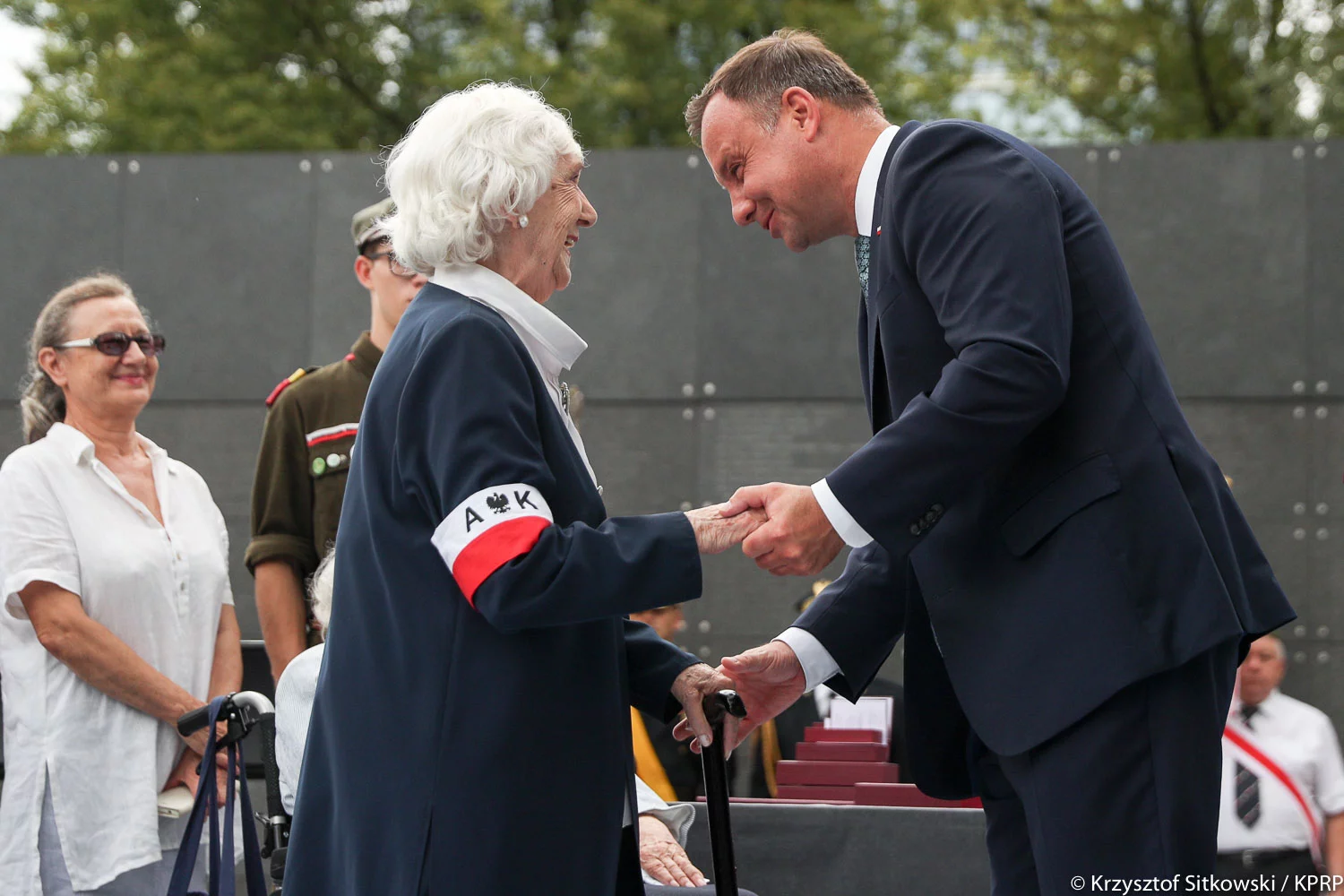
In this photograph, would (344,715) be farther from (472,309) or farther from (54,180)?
(54,180)

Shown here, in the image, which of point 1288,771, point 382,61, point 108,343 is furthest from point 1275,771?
point 382,61

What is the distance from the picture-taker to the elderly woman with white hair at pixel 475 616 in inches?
81.3

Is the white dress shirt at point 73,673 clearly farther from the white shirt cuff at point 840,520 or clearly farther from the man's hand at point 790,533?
the white shirt cuff at point 840,520

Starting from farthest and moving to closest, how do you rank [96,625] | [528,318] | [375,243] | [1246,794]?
[1246,794] → [375,243] → [96,625] → [528,318]

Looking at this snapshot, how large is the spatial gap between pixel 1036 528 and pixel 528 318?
82 cm

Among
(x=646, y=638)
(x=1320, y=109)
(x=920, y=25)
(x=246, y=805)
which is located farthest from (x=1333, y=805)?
(x=920, y=25)

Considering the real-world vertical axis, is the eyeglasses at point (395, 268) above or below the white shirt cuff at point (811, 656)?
above

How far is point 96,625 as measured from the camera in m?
3.80

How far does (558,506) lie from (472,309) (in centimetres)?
32

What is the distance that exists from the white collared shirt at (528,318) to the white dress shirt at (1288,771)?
110 inches

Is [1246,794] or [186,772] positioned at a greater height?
[186,772]

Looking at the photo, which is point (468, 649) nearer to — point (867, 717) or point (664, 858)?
point (664, 858)

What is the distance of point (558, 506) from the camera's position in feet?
7.27

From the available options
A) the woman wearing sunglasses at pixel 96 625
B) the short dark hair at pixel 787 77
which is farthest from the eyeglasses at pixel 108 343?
the short dark hair at pixel 787 77
